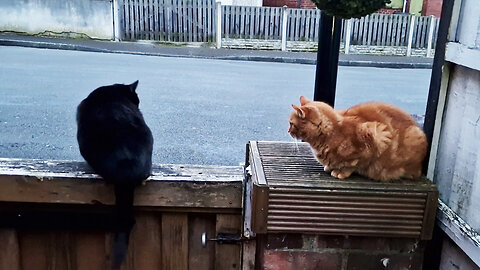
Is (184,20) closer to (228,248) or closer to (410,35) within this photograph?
(410,35)

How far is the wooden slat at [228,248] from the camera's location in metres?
1.62

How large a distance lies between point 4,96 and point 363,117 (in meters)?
3.35

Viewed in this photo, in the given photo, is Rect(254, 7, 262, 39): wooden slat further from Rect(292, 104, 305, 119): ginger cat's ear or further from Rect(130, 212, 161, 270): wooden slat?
Rect(292, 104, 305, 119): ginger cat's ear

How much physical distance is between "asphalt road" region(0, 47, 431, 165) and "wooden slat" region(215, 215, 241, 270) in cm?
78

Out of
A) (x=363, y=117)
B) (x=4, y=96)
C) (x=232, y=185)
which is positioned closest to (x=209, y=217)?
(x=232, y=185)

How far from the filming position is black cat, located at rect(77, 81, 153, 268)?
1494 millimetres

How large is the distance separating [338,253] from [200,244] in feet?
1.78

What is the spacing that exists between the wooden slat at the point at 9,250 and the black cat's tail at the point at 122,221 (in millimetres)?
366

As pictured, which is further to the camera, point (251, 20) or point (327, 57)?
point (251, 20)

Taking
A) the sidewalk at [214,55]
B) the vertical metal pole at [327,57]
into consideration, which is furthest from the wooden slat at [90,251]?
the sidewalk at [214,55]

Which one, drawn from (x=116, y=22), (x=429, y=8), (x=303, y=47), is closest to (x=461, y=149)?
(x=303, y=47)

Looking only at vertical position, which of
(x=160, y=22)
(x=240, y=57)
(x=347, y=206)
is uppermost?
(x=160, y=22)

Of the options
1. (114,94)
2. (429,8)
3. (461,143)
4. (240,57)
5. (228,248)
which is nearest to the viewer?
(461,143)

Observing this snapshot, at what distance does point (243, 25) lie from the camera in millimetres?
11297
